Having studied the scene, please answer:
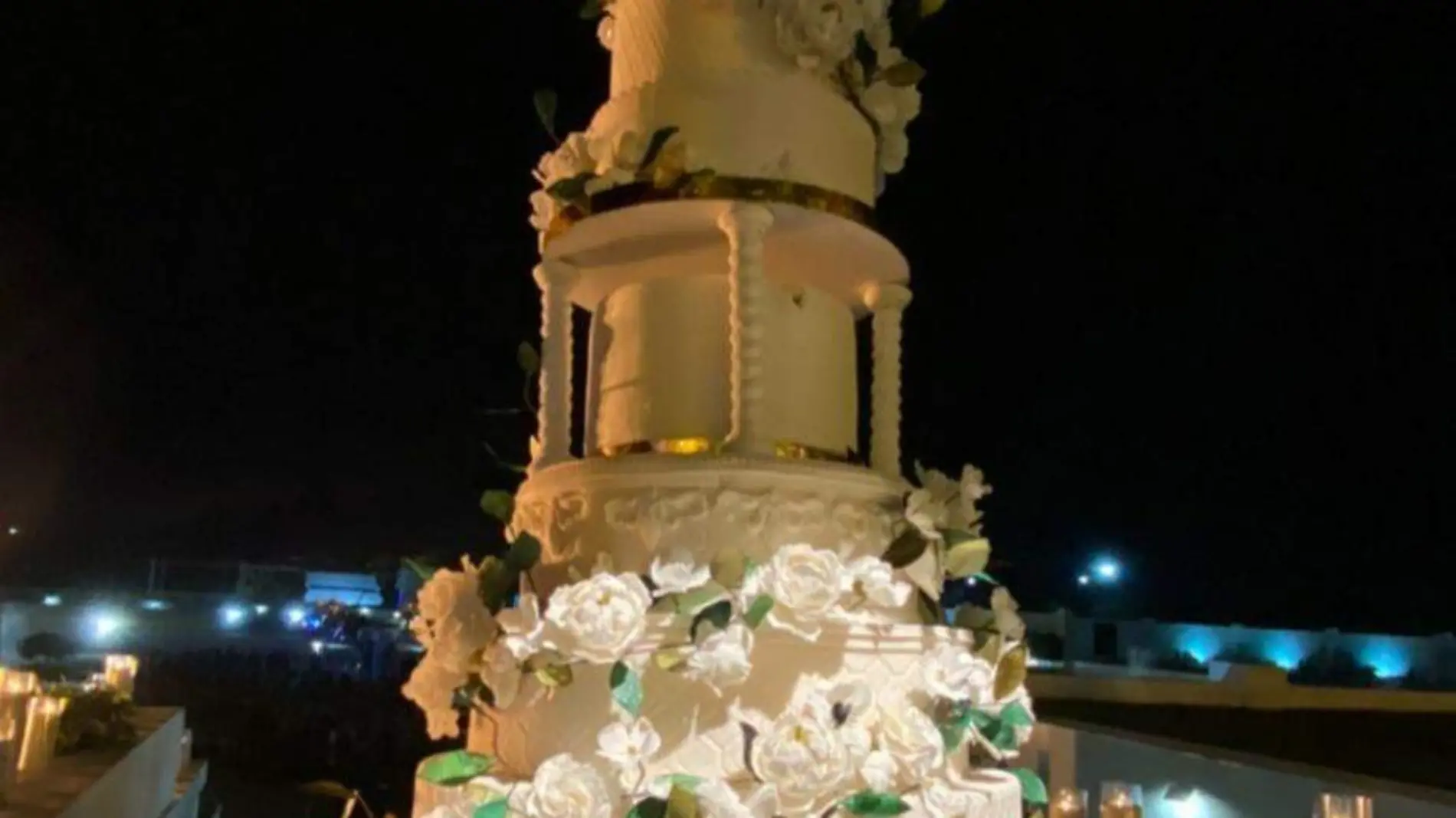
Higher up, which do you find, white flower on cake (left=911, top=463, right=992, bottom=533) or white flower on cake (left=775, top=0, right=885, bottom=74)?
white flower on cake (left=775, top=0, right=885, bottom=74)

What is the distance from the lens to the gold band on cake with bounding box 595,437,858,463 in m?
2.87

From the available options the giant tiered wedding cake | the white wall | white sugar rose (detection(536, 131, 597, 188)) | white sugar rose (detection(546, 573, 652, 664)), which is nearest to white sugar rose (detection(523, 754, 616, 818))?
the giant tiered wedding cake

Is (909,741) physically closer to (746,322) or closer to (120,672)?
(746,322)

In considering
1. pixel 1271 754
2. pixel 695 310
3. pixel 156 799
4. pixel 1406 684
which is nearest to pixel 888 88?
pixel 695 310

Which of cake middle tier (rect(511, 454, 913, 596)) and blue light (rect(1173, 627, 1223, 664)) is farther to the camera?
blue light (rect(1173, 627, 1223, 664))

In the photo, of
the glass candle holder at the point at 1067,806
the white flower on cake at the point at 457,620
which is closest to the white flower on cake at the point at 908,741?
the white flower on cake at the point at 457,620

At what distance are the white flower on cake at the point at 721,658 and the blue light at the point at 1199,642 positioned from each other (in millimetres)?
17614

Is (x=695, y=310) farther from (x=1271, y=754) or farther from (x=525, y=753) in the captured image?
(x=1271, y=754)

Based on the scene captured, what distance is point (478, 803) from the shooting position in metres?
2.43

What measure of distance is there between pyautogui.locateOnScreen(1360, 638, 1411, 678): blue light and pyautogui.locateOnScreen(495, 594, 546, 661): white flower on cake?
60.3 feet

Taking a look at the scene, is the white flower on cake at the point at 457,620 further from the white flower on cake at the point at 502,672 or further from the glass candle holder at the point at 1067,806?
the glass candle holder at the point at 1067,806

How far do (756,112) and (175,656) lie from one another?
79.1 feet

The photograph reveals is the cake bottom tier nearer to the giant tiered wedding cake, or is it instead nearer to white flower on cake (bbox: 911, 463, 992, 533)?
the giant tiered wedding cake

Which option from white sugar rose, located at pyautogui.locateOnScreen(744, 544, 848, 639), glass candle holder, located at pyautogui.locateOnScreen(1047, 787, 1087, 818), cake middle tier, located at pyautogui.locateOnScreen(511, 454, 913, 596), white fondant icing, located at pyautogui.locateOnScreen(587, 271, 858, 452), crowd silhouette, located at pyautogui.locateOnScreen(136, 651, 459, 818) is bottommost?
crowd silhouette, located at pyautogui.locateOnScreen(136, 651, 459, 818)
